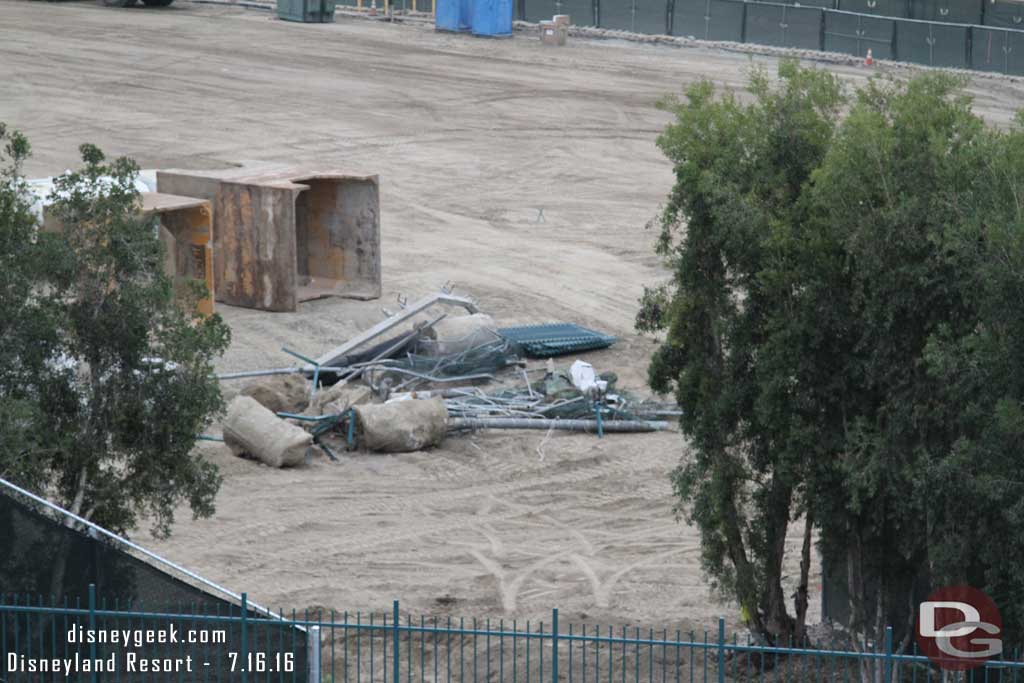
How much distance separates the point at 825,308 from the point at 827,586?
135 inches

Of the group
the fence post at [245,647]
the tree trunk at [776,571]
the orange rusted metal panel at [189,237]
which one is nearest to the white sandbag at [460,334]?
the orange rusted metal panel at [189,237]

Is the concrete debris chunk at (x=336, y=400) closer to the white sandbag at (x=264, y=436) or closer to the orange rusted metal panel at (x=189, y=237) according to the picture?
the white sandbag at (x=264, y=436)

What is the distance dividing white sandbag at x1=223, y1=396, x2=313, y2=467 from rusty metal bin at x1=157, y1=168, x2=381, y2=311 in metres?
5.36

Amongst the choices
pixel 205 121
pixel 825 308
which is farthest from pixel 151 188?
→ pixel 825 308

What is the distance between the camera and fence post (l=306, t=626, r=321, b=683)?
36.2 ft

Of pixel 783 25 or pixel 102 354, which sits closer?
pixel 102 354

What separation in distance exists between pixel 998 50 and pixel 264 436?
110 feet

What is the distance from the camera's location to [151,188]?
26438mm

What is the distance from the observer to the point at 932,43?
159ft

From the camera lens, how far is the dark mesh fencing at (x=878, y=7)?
50.3 m

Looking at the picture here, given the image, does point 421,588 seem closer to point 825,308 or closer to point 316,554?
point 316,554

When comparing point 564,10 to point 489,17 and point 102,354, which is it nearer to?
point 489,17

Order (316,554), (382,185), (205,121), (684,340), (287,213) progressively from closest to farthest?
(684,340) → (316,554) → (287,213) → (382,185) → (205,121)

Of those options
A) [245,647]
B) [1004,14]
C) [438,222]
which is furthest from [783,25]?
[245,647]
